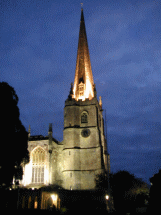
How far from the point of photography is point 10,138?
70.0 feet

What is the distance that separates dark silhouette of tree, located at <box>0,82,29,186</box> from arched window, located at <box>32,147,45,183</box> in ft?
53.7

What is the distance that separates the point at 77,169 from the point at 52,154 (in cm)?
535

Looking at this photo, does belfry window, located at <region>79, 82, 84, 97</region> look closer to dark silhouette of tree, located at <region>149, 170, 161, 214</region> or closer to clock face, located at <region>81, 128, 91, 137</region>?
clock face, located at <region>81, 128, 91, 137</region>

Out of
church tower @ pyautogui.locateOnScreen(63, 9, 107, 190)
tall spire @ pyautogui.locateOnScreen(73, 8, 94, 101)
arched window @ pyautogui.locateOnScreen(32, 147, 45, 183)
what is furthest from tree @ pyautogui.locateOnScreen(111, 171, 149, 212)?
tall spire @ pyautogui.locateOnScreen(73, 8, 94, 101)

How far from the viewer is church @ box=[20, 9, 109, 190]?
37906mm

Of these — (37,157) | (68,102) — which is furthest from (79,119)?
(37,157)

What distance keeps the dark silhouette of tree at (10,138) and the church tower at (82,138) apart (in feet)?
52.7

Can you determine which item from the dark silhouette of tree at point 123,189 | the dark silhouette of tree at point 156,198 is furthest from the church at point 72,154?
the dark silhouette of tree at point 156,198

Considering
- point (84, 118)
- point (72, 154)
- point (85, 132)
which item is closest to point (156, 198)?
point (72, 154)

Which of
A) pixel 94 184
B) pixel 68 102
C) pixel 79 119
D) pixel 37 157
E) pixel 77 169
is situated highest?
pixel 68 102

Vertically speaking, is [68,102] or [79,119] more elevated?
[68,102]

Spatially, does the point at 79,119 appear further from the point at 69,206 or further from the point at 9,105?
the point at 9,105

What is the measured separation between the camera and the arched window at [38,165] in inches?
1538

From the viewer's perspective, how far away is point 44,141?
40.9 m
